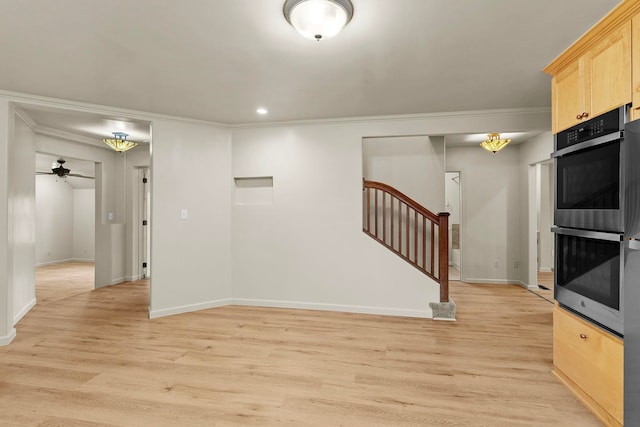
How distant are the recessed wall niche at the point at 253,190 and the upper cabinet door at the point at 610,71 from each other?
339 cm

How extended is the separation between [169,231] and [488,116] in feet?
13.4

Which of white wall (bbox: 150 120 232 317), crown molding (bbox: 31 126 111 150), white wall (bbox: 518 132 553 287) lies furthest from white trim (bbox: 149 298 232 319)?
white wall (bbox: 518 132 553 287)

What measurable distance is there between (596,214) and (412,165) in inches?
123

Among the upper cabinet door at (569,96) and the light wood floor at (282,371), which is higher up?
the upper cabinet door at (569,96)

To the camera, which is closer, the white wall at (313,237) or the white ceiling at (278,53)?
the white ceiling at (278,53)

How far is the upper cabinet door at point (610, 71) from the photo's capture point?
1.77m

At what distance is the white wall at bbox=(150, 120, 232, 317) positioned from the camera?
3961 millimetres

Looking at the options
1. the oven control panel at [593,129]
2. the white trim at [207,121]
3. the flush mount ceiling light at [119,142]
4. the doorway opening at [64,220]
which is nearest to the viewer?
the oven control panel at [593,129]

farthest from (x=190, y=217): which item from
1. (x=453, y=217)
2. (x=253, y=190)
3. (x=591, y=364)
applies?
(x=453, y=217)

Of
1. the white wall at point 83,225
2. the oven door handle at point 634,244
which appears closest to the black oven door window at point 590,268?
the oven door handle at point 634,244

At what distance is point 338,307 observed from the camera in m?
4.18

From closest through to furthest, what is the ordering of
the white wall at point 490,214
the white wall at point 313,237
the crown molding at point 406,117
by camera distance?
the crown molding at point 406,117, the white wall at point 313,237, the white wall at point 490,214

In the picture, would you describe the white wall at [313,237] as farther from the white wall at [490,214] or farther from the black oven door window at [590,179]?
the white wall at [490,214]

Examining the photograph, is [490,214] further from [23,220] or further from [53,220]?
[53,220]
